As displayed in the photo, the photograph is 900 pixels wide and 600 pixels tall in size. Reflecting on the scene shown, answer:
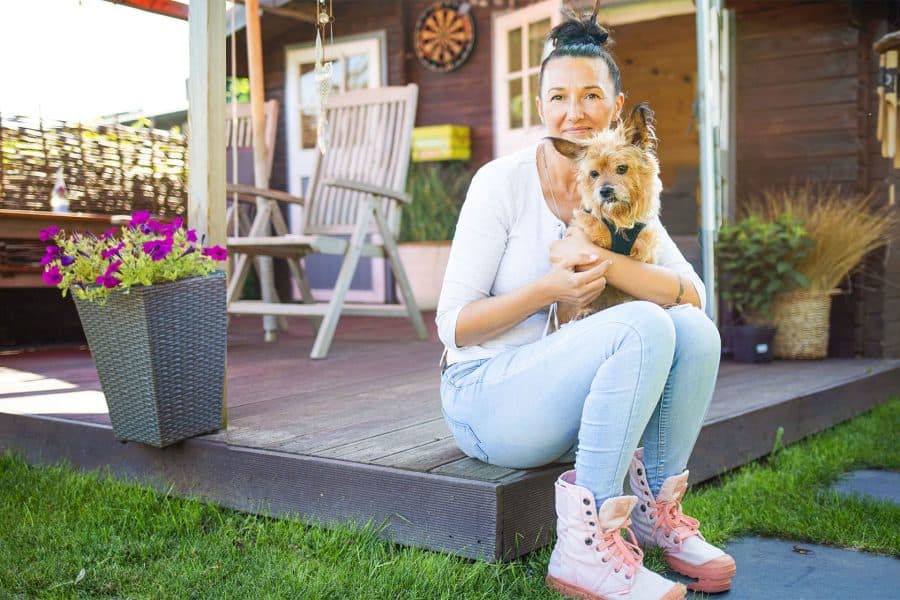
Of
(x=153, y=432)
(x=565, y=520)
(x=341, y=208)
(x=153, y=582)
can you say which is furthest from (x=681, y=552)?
(x=341, y=208)

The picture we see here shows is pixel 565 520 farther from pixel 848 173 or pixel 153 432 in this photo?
pixel 848 173

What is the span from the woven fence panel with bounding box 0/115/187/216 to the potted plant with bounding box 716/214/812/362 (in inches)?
108

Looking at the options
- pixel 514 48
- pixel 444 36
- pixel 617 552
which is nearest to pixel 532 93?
pixel 514 48

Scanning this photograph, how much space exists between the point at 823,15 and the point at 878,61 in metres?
0.31

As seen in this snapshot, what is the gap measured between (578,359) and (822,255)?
259 centimetres

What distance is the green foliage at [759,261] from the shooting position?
12.1 feet

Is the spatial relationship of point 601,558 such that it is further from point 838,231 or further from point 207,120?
point 838,231

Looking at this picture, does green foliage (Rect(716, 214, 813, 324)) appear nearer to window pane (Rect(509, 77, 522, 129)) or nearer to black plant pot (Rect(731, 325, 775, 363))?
black plant pot (Rect(731, 325, 775, 363))

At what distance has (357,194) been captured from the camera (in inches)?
170

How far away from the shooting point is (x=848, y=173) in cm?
396

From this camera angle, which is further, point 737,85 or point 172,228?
point 737,85

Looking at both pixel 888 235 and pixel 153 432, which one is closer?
pixel 153 432

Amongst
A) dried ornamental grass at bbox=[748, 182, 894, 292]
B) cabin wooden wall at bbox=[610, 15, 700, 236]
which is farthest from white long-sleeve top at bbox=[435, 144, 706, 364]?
cabin wooden wall at bbox=[610, 15, 700, 236]

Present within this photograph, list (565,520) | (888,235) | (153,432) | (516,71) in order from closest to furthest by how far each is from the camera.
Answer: (565,520) → (153,432) → (888,235) → (516,71)
